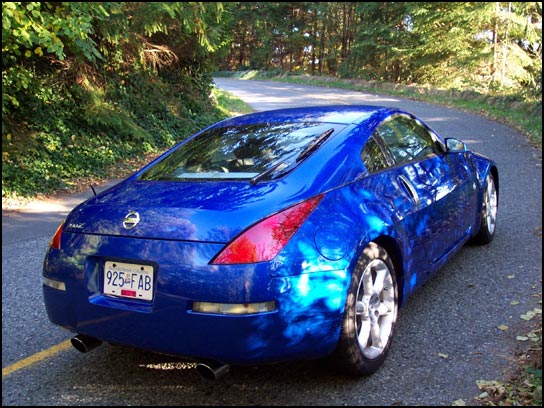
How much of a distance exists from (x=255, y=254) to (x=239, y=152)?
4.01 ft

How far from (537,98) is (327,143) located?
16302 millimetres

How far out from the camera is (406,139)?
425 centimetres

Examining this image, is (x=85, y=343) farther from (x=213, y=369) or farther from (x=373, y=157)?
(x=373, y=157)

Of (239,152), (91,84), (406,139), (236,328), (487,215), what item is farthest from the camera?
(91,84)

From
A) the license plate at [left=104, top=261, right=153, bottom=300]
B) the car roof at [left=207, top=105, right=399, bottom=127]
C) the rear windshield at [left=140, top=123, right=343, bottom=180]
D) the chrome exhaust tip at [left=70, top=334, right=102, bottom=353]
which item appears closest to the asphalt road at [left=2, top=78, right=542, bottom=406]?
the chrome exhaust tip at [left=70, top=334, right=102, bottom=353]

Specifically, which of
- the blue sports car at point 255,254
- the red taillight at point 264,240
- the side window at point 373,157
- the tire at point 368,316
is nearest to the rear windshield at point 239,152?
the blue sports car at point 255,254

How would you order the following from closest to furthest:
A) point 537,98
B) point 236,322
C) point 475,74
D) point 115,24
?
point 236,322 < point 115,24 < point 537,98 < point 475,74

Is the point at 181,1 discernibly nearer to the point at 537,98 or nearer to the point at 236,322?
the point at 236,322

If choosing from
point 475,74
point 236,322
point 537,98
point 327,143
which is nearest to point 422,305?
point 327,143

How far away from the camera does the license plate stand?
109 inches

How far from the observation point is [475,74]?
1127 inches

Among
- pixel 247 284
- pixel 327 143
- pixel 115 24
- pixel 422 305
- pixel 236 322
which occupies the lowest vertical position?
pixel 422 305

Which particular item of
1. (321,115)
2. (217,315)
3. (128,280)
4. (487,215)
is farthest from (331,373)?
(487,215)

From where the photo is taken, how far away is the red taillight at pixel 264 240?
2.65 m
